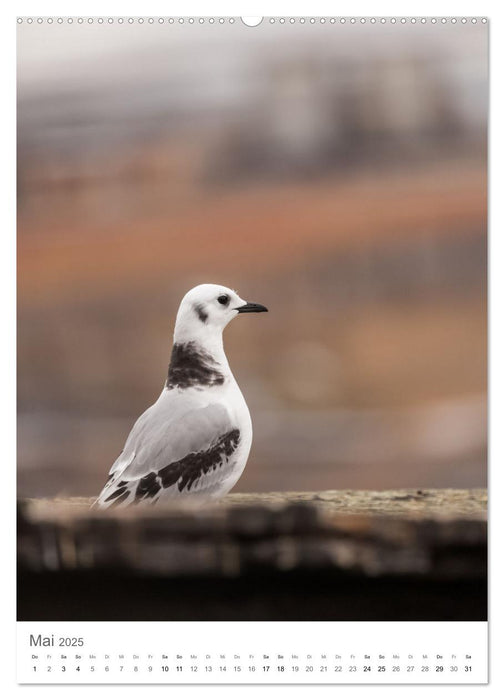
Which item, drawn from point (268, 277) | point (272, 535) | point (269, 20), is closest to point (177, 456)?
point (272, 535)

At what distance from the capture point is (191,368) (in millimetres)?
3113

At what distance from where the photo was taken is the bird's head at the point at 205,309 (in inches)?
A: 123

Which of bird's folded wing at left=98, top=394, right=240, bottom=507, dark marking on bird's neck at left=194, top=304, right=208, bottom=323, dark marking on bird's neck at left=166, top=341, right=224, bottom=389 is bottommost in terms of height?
bird's folded wing at left=98, top=394, right=240, bottom=507

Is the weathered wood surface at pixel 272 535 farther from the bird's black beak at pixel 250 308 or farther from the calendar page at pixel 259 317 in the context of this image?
the bird's black beak at pixel 250 308

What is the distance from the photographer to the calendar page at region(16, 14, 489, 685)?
3.08 m

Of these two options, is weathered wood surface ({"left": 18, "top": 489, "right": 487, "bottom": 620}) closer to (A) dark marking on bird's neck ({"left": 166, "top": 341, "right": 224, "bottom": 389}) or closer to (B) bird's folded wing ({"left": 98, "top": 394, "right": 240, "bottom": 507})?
(B) bird's folded wing ({"left": 98, "top": 394, "right": 240, "bottom": 507})

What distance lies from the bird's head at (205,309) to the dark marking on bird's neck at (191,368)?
0.04 meters

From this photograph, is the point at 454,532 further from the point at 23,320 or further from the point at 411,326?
the point at 23,320

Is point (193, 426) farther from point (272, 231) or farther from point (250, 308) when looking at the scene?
point (272, 231)

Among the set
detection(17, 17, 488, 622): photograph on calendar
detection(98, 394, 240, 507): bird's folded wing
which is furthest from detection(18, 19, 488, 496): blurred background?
detection(98, 394, 240, 507): bird's folded wing

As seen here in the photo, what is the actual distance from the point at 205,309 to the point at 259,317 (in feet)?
0.63

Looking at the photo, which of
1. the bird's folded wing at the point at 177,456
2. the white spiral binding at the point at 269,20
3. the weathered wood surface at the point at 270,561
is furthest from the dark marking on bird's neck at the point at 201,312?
the white spiral binding at the point at 269,20

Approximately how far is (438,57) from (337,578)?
183cm
